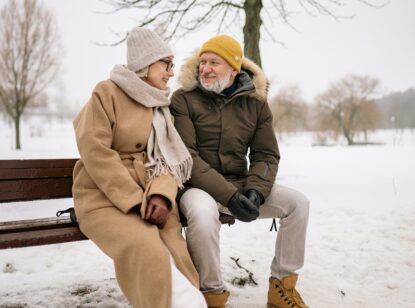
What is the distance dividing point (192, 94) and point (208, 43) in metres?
0.38

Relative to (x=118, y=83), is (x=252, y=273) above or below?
below

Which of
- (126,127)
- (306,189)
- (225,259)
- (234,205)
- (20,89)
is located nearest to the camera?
(126,127)

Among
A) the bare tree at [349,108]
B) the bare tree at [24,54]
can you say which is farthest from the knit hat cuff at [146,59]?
the bare tree at [349,108]

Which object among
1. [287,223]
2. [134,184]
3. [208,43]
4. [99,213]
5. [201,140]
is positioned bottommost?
Answer: [287,223]

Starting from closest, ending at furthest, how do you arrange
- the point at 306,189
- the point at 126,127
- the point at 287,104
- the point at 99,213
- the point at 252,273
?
the point at 99,213 < the point at 126,127 < the point at 252,273 < the point at 306,189 < the point at 287,104

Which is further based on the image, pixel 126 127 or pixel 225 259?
pixel 225 259

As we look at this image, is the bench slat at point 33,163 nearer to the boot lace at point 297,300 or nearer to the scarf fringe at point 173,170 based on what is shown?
the scarf fringe at point 173,170

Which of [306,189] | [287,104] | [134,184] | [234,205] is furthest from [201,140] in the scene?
[287,104]

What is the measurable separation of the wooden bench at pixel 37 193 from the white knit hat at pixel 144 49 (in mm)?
929

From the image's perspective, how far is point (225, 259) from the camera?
12.4 ft

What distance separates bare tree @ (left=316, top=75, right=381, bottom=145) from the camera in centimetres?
5056

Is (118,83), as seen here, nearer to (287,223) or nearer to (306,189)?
(287,223)

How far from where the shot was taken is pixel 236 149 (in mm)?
2924

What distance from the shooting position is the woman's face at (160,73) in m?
2.58
